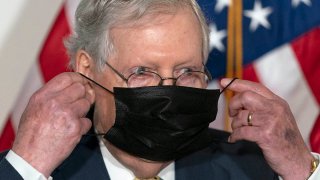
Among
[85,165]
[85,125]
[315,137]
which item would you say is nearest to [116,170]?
[85,165]

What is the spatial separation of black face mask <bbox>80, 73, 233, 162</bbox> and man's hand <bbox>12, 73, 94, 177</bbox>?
10 cm

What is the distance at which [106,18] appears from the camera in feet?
5.55

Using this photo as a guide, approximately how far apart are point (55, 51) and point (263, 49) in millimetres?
778

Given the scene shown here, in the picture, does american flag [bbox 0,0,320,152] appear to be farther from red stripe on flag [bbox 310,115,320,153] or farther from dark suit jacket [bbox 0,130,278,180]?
dark suit jacket [bbox 0,130,278,180]

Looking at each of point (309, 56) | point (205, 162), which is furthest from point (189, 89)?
point (309, 56)

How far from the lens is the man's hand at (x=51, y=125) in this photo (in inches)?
62.9

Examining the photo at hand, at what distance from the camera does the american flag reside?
7.80ft

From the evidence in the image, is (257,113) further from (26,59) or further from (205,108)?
(26,59)

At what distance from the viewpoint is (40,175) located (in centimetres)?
159

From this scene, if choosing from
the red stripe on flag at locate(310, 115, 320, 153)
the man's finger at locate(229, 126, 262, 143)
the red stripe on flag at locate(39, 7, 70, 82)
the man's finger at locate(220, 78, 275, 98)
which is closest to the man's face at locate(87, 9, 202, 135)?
the man's finger at locate(220, 78, 275, 98)

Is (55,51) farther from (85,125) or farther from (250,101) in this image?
(250,101)

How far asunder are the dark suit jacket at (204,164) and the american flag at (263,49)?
1.57 ft

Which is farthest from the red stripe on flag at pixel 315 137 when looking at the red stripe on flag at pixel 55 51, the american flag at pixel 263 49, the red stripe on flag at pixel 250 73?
the red stripe on flag at pixel 55 51

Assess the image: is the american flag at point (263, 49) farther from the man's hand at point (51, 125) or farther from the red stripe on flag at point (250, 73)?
the man's hand at point (51, 125)
